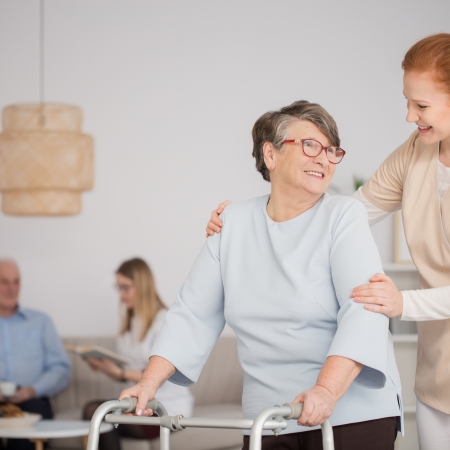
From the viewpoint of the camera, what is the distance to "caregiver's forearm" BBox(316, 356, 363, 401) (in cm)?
137

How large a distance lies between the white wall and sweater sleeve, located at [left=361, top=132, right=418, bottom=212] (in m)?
3.08

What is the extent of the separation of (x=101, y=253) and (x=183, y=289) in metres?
3.53

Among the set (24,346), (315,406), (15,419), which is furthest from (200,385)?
(315,406)

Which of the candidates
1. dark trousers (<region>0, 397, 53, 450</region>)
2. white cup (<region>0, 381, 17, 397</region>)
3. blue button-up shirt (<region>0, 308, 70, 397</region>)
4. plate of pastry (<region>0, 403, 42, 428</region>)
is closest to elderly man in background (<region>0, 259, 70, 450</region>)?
blue button-up shirt (<region>0, 308, 70, 397</region>)

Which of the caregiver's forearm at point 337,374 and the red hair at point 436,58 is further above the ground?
the red hair at point 436,58

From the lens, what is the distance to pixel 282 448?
5.18 feet

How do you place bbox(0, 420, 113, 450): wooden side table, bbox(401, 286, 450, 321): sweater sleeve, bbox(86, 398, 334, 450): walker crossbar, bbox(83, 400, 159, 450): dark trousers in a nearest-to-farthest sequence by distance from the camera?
bbox(86, 398, 334, 450): walker crossbar, bbox(401, 286, 450, 321): sweater sleeve, bbox(0, 420, 113, 450): wooden side table, bbox(83, 400, 159, 450): dark trousers

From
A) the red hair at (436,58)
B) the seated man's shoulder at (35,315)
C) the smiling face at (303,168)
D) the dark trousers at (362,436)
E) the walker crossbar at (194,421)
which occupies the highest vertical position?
the red hair at (436,58)

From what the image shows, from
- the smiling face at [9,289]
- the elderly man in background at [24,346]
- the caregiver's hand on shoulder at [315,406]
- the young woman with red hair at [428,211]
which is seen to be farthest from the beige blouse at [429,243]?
the smiling face at [9,289]

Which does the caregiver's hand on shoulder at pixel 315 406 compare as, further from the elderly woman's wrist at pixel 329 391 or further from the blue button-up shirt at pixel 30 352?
the blue button-up shirt at pixel 30 352

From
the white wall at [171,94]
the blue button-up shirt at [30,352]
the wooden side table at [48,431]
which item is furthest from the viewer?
the white wall at [171,94]

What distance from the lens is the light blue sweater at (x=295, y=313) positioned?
148 cm

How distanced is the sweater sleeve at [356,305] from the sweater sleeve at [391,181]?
0.44 m

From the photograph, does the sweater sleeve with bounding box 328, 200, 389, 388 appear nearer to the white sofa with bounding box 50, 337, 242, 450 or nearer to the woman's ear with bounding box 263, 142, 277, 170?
the woman's ear with bounding box 263, 142, 277, 170
